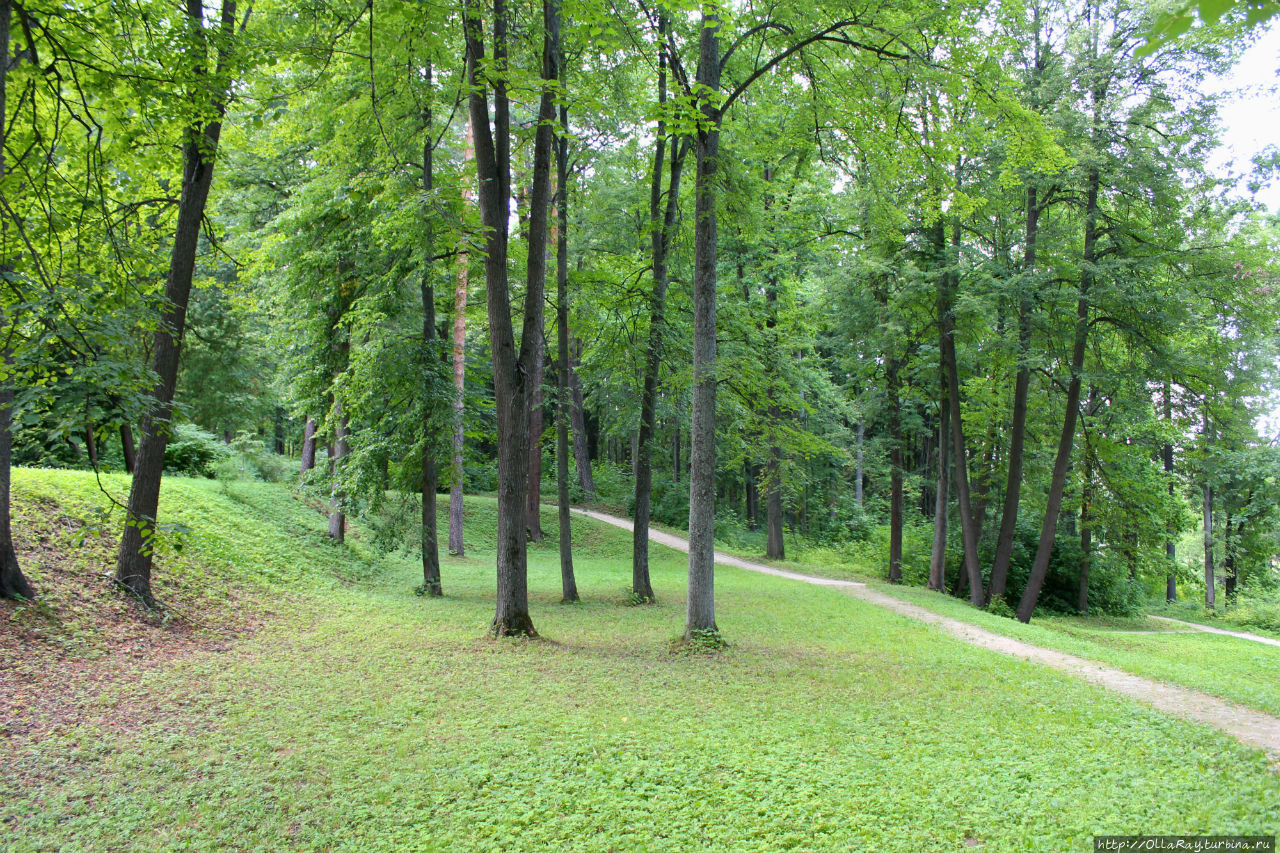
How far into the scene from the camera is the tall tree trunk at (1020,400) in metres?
12.5

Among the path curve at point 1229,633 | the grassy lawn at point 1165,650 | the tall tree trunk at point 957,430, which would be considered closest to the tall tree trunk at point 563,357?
the grassy lawn at point 1165,650

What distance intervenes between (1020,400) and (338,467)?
12.9 m

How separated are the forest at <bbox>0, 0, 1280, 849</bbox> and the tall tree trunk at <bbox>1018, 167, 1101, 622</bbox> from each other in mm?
93

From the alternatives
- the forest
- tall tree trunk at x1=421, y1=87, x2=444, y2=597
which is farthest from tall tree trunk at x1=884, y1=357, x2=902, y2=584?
tall tree trunk at x1=421, y1=87, x2=444, y2=597

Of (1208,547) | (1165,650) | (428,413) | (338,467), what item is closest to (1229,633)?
(1165,650)

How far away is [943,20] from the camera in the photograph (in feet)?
22.6

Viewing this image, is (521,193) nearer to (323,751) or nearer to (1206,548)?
(323,751)

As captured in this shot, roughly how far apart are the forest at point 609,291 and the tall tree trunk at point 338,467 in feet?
0.36

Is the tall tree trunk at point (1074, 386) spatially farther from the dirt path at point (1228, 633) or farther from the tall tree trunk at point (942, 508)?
the dirt path at point (1228, 633)

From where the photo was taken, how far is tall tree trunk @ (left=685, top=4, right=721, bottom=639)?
7383 millimetres

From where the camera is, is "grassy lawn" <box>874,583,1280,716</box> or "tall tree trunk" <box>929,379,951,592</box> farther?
"tall tree trunk" <box>929,379,951,592</box>

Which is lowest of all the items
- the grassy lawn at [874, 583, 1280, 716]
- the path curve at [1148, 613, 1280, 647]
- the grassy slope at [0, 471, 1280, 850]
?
the path curve at [1148, 613, 1280, 647]

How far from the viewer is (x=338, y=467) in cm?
1102

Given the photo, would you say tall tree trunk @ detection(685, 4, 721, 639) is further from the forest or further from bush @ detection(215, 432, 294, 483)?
bush @ detection(215, 432, 294, 483)
